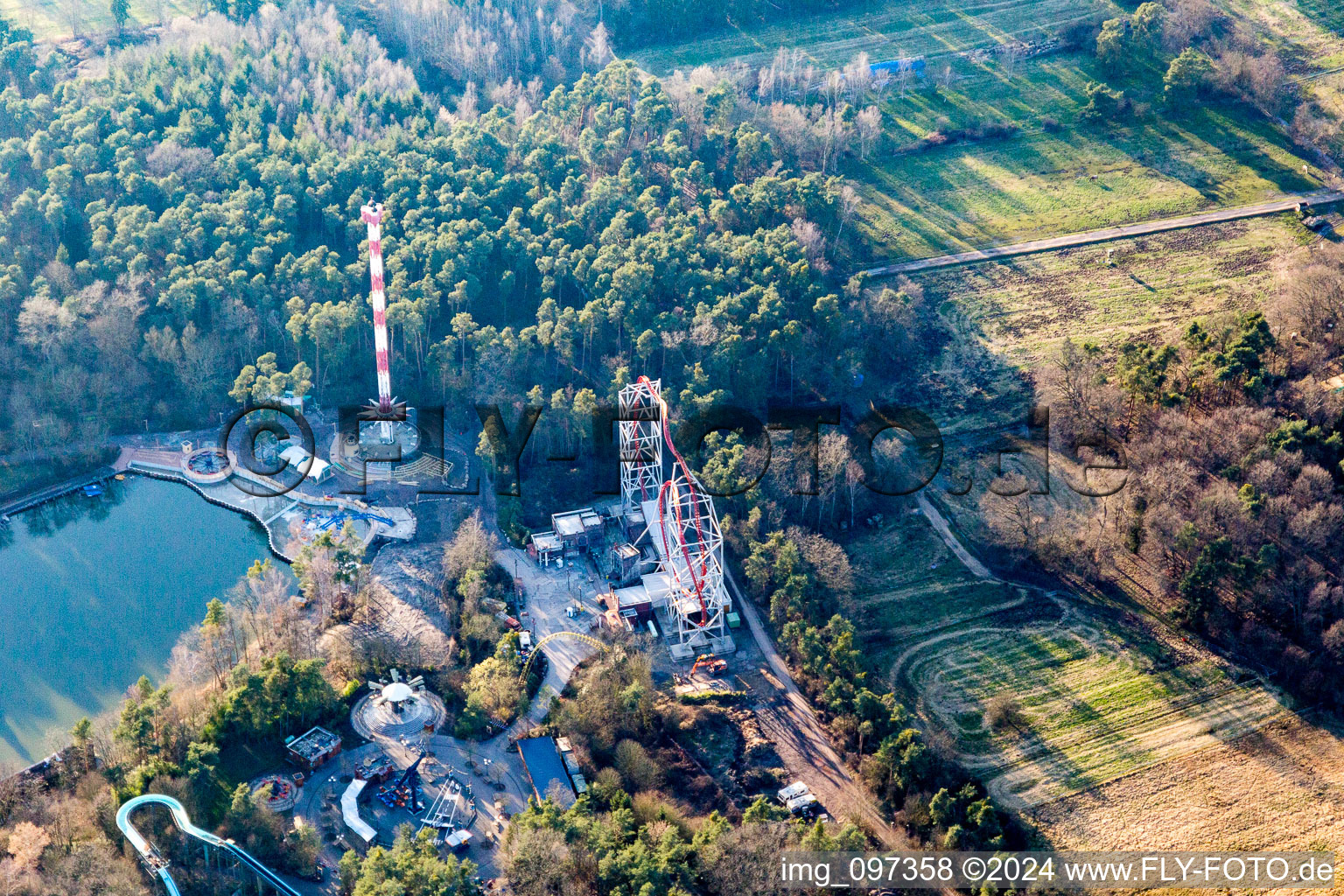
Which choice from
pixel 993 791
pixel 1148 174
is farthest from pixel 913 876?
pixel 1148 174

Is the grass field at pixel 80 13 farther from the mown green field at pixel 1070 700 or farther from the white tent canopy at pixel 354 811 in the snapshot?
the mown green field at pixel 1070 700

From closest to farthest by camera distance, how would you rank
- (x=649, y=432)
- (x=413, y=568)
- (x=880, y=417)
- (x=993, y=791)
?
(x=993, y=791)
(x=413, y=568)
(x=649, y=432)
(x=880, y=417)

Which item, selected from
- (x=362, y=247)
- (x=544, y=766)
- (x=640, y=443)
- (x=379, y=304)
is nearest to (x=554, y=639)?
(x=544, y=766)

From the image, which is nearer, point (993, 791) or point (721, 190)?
point (993, 791)

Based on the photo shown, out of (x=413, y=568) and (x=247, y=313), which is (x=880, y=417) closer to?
(x=413, y=568)

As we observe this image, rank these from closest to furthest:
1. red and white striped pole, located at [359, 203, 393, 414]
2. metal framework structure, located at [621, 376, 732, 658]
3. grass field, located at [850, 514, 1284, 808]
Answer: grass field, located at [850, 514, 1284, 808] < metal framework structure, located at [621, 376, 732, 658] < red and white striped pole, located at [359, 203, 393, 414]

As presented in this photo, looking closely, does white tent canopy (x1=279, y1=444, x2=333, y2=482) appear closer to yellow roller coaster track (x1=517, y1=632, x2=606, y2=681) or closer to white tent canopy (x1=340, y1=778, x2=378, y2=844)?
yellow roller coaster track (x1=517, y1=632, x2=606, y2=681)

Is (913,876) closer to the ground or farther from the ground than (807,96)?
closer to the ground

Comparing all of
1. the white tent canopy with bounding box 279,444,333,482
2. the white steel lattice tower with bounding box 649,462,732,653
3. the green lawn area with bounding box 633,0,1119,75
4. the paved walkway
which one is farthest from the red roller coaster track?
the green lawn area with bounding box 633,0,1119,75
